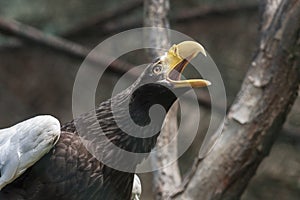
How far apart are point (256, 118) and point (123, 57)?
92.7 inches

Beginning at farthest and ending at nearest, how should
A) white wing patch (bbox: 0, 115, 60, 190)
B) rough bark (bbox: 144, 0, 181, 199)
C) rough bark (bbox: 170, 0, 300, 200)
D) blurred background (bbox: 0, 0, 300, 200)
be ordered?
blurred background (bbox: 0, 0, 300, 200) < rough bark (bbox: 144, 0, 181, 199) < rough bark (bbox: 170, 0, 300, 200) < white wing patch (bbox: 0, 115, 60, 190)

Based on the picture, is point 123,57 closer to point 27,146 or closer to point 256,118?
point 256,118

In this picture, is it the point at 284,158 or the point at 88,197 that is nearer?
the point at 88,197

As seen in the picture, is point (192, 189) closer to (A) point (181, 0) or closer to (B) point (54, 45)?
(B) point (54, 45)

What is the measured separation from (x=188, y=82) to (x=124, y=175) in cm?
39

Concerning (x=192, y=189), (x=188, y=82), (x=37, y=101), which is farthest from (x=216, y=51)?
(x=188, y=82)

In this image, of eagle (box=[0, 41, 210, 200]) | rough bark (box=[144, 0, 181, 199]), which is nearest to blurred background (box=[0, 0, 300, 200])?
Answer: rough bark (box=[144, 0, 181, 199])

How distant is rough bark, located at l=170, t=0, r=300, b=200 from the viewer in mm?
2570

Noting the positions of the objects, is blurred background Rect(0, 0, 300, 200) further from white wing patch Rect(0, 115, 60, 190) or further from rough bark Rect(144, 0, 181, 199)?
white wing patch Rect(0, 115, 60, 190)

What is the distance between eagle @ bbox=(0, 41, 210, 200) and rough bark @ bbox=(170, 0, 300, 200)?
345mm

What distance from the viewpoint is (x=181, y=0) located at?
5.09 metres

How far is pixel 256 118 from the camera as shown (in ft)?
8.51

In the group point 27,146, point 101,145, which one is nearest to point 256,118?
point 101,145

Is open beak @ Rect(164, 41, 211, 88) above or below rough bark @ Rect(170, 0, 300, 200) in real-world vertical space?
A: above
